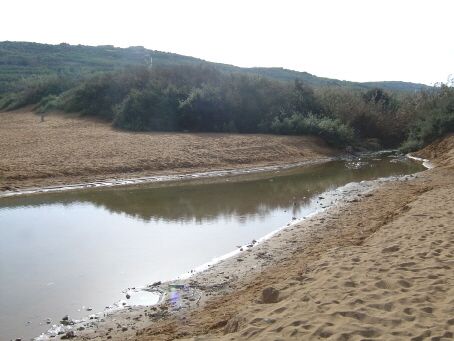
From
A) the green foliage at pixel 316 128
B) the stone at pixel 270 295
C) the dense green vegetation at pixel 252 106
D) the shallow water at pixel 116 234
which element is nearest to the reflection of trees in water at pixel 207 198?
the shallow water at pixel 116 234

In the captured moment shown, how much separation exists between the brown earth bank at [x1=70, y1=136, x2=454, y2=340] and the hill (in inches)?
2212

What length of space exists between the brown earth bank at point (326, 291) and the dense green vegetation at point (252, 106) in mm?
20987

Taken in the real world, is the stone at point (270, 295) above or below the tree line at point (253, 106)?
below

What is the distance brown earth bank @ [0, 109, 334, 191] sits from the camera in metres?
19.1

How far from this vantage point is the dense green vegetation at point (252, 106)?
3134 centimetres

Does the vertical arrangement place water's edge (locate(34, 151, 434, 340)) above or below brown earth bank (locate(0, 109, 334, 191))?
below

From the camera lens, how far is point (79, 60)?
3091 inches

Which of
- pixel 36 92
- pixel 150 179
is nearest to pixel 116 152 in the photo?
pixel 150 179

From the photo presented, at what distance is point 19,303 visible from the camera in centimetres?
756

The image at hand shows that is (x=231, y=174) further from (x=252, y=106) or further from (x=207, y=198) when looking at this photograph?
(x=252, y=106)

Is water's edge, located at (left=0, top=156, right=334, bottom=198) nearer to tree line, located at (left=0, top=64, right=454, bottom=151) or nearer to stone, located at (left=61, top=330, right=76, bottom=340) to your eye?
tree line, located at (left=0, top=64, right=454, bottom=151)

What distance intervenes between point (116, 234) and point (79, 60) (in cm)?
7275

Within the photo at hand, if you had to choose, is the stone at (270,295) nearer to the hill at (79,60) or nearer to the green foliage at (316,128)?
the green foliage at (316,128)

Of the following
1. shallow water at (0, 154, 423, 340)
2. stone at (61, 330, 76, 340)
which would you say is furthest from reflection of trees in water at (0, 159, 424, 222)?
stone at (61, 330, 76, 340)
